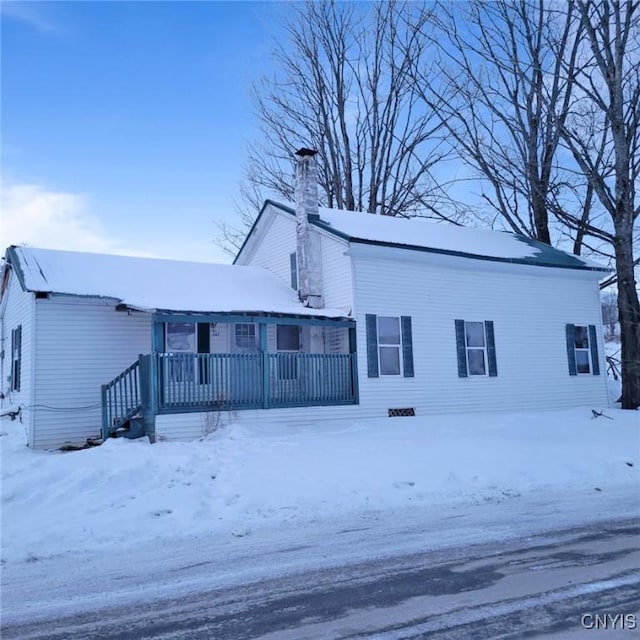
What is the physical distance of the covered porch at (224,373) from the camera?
1265 centimetres

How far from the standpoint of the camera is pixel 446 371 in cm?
1644

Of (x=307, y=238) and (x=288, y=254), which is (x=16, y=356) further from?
(x=307, y=238)

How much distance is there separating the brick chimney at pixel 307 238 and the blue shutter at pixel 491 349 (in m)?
4.89

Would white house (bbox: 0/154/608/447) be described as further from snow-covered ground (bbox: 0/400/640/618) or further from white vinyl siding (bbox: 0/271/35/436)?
snow-covered ground (bbox: 0/400/640/618)

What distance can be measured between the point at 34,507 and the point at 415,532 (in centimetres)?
470

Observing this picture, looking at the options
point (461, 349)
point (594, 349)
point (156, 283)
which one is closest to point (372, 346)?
point (461, 349)

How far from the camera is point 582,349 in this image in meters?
19.2

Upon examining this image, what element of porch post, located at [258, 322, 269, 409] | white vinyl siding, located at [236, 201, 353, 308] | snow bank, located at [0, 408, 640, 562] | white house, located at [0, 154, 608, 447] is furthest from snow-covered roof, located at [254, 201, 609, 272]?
snow bank, located at [0, 408, 640, 562]

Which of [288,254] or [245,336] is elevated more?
[288,254]

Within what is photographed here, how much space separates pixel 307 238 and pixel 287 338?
278cm

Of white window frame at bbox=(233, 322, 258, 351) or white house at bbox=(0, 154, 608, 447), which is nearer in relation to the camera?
white house at bbox=(0, 154, 608, 447)

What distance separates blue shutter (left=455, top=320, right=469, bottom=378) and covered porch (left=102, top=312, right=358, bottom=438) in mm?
3303

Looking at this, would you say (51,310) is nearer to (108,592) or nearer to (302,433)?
(302,433)

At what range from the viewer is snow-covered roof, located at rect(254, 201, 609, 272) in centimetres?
1608
